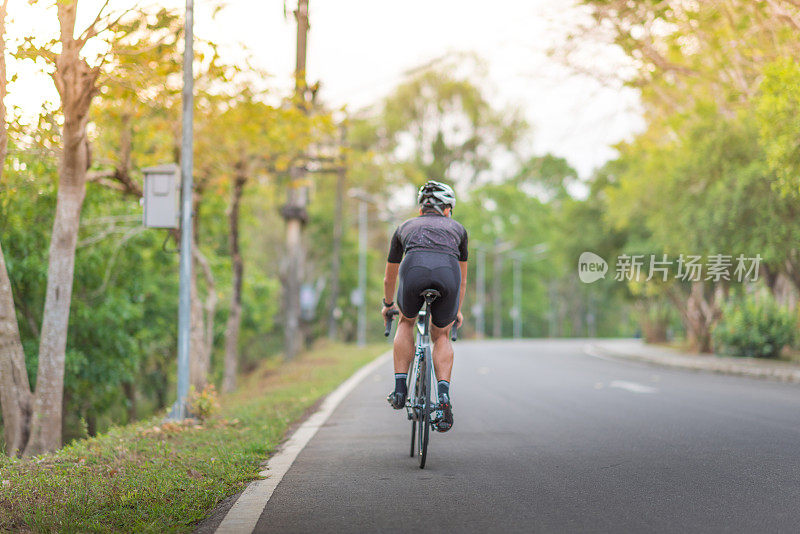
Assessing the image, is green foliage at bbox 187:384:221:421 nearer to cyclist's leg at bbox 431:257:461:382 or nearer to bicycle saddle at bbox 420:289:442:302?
cyclist's leg at bbox 431:257:461:382

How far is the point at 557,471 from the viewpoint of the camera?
657cm

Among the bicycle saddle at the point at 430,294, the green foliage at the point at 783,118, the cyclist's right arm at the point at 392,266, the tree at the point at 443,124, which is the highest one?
the tree at the point at 443,124

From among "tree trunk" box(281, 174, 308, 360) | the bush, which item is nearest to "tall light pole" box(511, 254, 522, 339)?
"tree trunk" box(281, 174, 308, 360)

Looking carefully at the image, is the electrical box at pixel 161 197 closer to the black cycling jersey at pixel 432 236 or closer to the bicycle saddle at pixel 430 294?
the black cycling jersey at pixel 432 236

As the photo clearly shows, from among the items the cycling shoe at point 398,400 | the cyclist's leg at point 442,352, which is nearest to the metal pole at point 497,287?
the cyclist's leg at point 442,352

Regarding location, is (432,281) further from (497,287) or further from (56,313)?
(497,287)

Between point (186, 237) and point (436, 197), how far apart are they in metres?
4.31

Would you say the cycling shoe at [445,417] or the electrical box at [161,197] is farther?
the electrical box at [161,197]

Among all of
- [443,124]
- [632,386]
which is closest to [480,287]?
[443,124]

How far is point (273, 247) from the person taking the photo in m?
44.7

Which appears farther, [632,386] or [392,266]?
[632,386]

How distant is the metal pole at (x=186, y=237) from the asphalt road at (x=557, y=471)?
171 cm

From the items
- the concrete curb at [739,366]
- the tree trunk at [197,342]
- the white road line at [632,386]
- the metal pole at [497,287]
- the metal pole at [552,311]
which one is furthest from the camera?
the metal pole at [552,311]

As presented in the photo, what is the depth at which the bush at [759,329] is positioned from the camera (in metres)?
23.2
